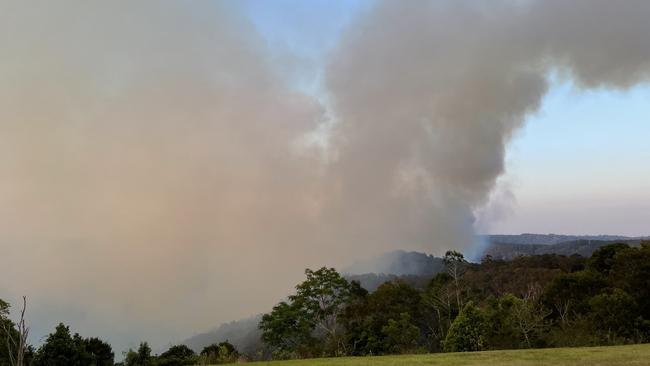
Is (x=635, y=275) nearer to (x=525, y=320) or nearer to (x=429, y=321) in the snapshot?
(x=525, y=320)

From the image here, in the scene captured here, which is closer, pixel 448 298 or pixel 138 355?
pixel 138 355

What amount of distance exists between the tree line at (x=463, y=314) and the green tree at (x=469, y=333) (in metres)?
0.06

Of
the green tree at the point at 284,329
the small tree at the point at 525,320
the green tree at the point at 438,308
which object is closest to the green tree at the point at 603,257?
the green tree at the point at 438,308

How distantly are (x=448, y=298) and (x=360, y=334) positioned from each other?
15.4 metres

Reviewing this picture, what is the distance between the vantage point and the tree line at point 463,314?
A: 2842cm

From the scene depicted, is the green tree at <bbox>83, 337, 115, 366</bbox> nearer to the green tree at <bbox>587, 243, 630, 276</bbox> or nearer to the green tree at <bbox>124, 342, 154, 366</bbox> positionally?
the green tree at <bbox>124, 342, 154, 366</bbox>

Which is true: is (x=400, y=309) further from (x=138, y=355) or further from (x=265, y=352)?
(x=138, y=355)

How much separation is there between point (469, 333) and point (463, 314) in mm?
1360

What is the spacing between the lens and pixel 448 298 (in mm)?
50344

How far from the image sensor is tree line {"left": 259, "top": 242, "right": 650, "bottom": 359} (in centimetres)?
2842

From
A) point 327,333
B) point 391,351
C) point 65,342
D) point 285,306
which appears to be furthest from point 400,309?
point 65,342

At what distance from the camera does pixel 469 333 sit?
28.8 m

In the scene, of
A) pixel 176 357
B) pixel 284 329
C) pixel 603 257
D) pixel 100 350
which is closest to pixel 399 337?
pixel 284 329

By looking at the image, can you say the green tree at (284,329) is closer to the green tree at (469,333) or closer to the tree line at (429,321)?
the tree line at (429,321)
